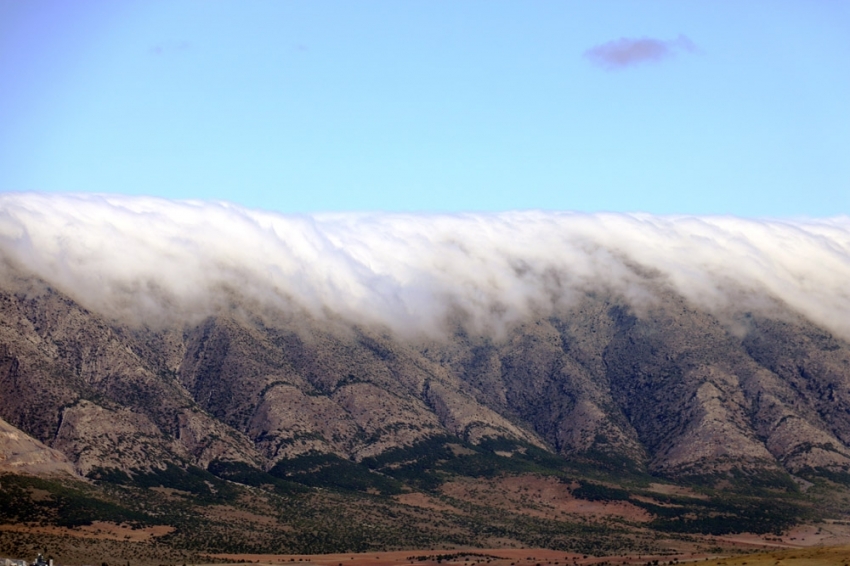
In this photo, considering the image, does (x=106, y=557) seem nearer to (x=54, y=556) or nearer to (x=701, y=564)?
(x=54, y=556)

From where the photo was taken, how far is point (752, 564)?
16875 cm

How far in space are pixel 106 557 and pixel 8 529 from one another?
1655 cm

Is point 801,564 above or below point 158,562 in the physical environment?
above

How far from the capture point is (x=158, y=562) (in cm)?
19712

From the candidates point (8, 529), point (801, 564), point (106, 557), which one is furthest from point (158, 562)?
point (801, 564)

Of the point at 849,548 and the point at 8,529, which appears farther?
the point at 8,529

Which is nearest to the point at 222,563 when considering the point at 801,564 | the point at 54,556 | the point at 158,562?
the point at 158,562

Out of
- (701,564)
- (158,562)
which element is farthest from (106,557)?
(701,564)

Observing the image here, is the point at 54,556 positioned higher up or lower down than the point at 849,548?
lower down

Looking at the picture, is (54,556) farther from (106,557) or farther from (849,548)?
(849,548)

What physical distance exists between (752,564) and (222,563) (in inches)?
3027

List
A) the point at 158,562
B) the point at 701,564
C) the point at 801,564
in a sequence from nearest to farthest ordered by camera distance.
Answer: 1. the point at 801,564
2. the point at 701,564
3. the point at 158,562

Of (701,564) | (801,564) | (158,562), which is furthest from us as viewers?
(158,562)

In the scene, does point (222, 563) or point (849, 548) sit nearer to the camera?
point (849, 548)
